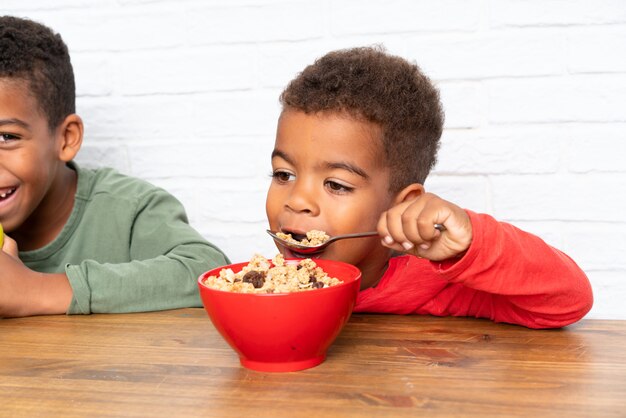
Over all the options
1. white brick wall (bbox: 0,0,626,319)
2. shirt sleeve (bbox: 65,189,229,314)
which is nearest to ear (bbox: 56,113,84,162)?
white brick wall (bbox: 0,0,626,319)

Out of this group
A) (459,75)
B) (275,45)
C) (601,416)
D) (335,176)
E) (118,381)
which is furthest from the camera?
(275,45)

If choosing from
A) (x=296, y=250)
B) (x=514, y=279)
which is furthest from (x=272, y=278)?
(x=514, y=279)

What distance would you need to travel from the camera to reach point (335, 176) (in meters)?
1.06

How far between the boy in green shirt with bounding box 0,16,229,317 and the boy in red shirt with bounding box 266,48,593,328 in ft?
0.82

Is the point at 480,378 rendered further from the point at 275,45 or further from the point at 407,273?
the point at 275,45

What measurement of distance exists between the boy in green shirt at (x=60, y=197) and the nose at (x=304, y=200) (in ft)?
0.72

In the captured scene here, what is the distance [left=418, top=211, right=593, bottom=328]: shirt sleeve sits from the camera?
0.90m

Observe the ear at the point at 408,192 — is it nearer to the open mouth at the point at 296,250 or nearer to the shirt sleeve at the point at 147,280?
the open mouth at the point at 296,250

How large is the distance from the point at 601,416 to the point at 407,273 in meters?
0.53

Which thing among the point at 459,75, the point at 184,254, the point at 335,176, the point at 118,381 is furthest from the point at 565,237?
the point at 118,381

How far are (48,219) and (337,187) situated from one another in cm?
74

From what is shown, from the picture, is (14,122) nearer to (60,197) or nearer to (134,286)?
(60,197)

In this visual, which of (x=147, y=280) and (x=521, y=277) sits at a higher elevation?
(x=521, y=277)

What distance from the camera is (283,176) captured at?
1116mm
